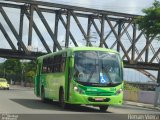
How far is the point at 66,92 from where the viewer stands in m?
24.2

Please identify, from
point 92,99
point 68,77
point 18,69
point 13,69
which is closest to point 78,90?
point 92,99

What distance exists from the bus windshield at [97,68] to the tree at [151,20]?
11765 millimetres

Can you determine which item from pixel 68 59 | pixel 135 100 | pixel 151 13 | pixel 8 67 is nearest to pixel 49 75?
pixel 68 59

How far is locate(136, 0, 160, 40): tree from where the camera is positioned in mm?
35469

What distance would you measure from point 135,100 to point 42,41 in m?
29.6

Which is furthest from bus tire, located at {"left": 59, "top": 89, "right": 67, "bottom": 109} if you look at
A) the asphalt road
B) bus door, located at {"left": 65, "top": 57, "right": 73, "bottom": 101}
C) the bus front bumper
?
the bus front bumper

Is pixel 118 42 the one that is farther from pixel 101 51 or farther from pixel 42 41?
pixel 101 51

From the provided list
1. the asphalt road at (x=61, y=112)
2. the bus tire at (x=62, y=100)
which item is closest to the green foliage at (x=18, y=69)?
the asphalt road at (x=61, y=112)

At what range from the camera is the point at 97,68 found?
23750mm

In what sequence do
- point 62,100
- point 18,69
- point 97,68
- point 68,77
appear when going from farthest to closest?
point 18,69 < point 62,100 < point 68,77 < point 97,68

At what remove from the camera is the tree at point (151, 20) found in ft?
116

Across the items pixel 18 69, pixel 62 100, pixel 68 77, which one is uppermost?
pixel 68 77

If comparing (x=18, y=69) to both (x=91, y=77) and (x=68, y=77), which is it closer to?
(x=68, y=77)

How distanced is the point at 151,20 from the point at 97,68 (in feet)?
43.6
